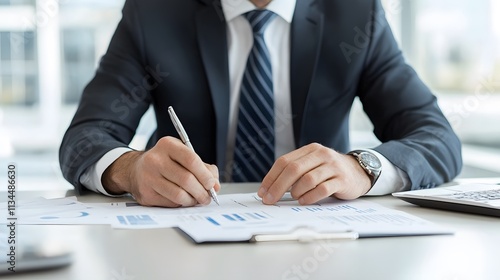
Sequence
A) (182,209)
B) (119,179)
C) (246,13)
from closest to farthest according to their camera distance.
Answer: (182,209)
(119,179)
(246,13)

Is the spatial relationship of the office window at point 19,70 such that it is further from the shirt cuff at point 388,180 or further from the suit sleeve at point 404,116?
the shirt cuff at point 388,180

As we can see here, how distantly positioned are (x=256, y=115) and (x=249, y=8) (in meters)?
0.29

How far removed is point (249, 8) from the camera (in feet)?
5.84

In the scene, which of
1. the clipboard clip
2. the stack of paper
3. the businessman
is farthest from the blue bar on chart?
the businessman

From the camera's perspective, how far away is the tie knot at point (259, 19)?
177 centimetres

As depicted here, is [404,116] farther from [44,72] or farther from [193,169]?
[44,72]

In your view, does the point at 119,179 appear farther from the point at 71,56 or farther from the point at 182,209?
the point at 71,56

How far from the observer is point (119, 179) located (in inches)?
51.3

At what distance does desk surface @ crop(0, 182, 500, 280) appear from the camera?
0.69 metres

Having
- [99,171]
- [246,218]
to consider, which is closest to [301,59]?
[99,171]

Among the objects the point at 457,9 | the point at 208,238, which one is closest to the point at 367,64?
the point at 208,238

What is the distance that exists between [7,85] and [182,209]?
4941 millimetres

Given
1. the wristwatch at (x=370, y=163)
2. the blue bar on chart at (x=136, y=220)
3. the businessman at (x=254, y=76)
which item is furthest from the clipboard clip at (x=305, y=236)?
the businessman at (x=254, y=76)

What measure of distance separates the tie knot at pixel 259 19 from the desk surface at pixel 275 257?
96cm
